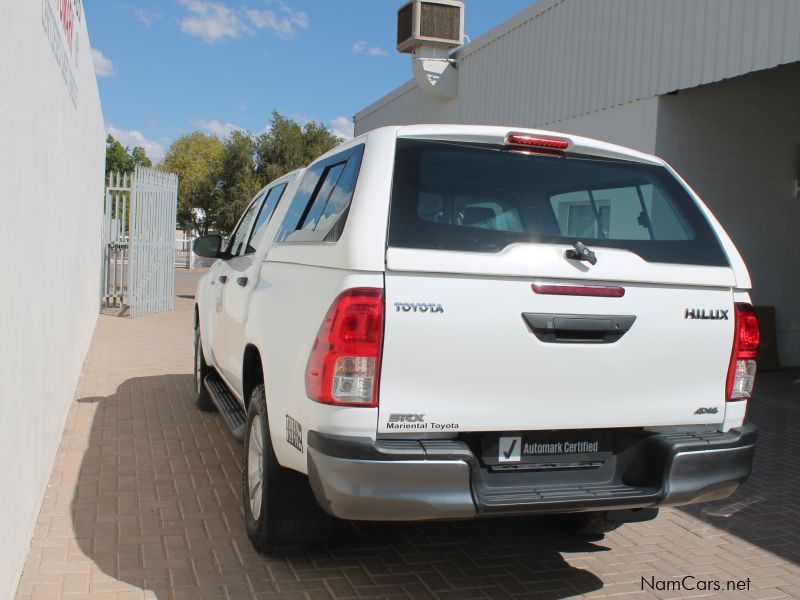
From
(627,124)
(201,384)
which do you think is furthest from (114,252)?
(627,124)

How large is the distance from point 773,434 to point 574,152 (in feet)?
16.0

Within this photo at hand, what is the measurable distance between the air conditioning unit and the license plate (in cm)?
1200

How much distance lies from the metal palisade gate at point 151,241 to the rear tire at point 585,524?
11426mm

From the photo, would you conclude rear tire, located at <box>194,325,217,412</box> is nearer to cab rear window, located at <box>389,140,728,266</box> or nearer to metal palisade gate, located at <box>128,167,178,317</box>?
cab rear window, located at <box>389,140,728,266</box>

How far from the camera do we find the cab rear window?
3.13 m

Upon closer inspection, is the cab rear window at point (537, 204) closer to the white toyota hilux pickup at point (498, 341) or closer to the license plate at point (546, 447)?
the white toyota hilux pickup at point (498, 341)

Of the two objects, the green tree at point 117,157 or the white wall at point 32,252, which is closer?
the white wall at point 32,252

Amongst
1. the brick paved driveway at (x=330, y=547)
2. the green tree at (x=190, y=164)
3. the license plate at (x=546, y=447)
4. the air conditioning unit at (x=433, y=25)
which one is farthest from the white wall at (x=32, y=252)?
the green tree at (x=190, y=164)

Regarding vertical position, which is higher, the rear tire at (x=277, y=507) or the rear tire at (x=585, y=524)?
the rear tire at (x=277, y=507)

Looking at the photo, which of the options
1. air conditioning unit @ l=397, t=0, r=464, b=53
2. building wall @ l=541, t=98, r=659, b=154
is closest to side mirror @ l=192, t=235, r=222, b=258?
building wall @ l=541, t=98, r=659, b=154

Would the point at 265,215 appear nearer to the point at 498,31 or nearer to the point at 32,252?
the point at 32,252

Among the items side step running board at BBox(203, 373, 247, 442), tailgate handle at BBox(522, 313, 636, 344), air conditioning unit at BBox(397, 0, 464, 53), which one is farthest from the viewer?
air conditioning unit at BBox(397, 0, 464, 53)

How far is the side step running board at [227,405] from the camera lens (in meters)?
4.57

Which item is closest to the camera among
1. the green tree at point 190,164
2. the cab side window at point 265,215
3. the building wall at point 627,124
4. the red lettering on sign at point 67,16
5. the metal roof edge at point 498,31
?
the cab side window at point 265,215
